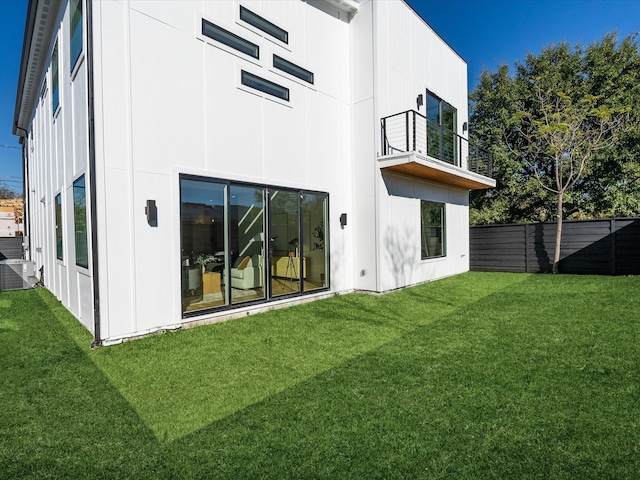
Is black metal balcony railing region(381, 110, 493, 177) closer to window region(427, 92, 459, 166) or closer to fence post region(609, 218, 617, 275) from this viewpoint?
window region(427, 92, 459, 166)

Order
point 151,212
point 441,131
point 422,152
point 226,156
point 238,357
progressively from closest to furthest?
point 238,357 < point 151,212 < point 226,156 < point 422,152 < point 441,131

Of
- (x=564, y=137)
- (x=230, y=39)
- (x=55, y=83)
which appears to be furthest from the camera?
(x=564, y=137)

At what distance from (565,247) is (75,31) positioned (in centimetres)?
1216

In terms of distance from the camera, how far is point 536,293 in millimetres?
7289

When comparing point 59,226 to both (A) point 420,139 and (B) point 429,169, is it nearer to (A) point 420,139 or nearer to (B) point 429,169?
(B) point 429,169

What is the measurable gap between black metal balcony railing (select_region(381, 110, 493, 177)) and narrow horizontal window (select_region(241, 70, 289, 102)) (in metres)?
2.27

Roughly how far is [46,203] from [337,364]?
27.6ft

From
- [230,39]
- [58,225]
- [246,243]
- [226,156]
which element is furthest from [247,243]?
[58,225]

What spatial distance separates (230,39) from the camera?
567 cm

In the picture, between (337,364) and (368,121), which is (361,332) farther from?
(368,121)

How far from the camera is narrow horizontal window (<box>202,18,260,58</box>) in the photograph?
17.7 feet

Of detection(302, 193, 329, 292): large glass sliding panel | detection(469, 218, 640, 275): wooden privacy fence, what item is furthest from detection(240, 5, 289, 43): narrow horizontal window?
detection(469, 218, 640, 275): wooden privacy fence

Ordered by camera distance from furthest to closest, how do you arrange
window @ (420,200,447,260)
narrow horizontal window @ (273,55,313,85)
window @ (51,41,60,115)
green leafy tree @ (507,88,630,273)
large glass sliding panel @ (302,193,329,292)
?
1. green leafy tree @ (507,88,630,273)
2. window @ (420,200,447,260)
3. large glass sliding panel @ (302,193,329,292)
4. window @ (51,41,60,115)
5. narrow horizontal window @ (273,55,313,85)

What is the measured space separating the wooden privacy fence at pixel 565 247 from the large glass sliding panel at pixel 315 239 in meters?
6.62
